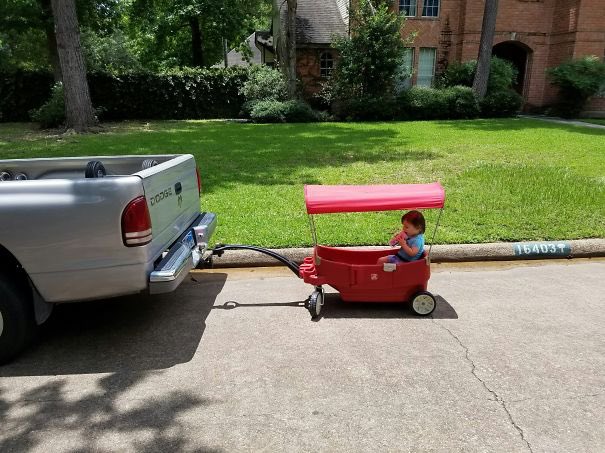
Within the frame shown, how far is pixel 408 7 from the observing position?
23.5 metres

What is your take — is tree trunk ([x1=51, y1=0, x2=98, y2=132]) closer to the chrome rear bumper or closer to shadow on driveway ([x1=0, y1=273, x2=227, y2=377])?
the chrome rear bumper

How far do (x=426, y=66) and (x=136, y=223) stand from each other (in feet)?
77.5

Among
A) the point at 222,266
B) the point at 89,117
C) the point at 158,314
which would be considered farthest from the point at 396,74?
the point at 158,314

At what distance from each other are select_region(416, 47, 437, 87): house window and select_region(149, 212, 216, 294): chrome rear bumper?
2183 centimetres

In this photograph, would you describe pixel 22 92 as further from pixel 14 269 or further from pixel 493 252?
pixel 493 252

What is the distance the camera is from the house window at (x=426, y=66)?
957 inches

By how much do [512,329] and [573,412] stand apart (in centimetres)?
112

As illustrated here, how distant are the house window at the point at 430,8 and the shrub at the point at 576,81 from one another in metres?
5.84

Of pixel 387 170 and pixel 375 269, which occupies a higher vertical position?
pixel 375 269

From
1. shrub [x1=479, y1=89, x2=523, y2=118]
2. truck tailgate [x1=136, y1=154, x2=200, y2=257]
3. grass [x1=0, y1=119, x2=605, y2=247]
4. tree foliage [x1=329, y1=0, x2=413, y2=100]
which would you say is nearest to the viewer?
truck tailgate [x1=136, y1=154, x2=200, y2=257]

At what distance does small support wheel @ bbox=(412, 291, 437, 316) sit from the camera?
421cm

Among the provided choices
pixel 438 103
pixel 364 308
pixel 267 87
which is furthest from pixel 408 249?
pixel 267 87

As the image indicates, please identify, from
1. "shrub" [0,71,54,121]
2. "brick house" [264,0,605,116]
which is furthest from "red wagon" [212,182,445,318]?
"shrub" [0,71,54,121]

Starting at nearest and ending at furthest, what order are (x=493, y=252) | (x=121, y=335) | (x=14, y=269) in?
(x=14, y=269)
(x=121, y=335)
(x=493, y=252)
